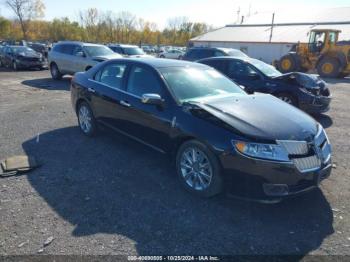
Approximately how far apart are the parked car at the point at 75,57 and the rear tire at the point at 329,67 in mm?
13652

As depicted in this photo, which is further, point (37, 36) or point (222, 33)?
point (37, 36)

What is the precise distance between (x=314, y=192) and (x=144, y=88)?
2.68 meters

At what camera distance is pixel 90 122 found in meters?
5.73

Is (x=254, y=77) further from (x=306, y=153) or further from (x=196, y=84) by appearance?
(x=306, y=153)

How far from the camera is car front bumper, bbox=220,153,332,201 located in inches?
122

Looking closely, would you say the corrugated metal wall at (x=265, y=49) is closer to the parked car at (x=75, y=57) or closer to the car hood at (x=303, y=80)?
the parked car at (x=75, y=57)

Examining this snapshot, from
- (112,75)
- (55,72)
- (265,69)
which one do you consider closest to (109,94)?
(112,75)

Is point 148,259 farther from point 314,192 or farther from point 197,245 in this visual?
point 314,192

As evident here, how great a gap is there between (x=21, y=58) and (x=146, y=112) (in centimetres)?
1742

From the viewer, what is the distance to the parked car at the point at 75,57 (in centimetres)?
1277

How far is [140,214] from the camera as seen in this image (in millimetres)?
3350

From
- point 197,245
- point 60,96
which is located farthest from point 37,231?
point 60,96

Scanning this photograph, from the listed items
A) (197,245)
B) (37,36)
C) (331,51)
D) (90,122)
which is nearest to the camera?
(197,245)

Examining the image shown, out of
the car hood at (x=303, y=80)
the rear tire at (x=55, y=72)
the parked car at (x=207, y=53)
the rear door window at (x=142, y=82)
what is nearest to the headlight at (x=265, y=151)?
the rear door window at (x=142, y=82)
